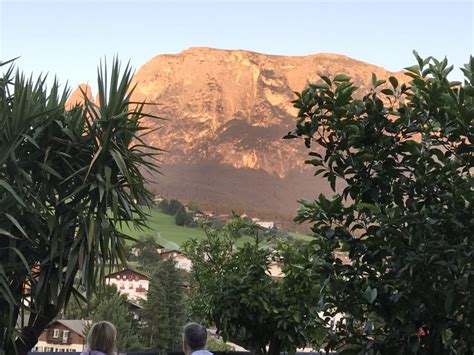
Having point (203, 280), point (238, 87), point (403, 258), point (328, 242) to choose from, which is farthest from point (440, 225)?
point (238, 87)

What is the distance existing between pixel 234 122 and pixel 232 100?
536 cm

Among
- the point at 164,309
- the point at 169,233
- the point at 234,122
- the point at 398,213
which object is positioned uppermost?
the point at 234,122

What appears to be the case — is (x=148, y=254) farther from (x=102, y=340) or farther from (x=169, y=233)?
(x=102, y=340)

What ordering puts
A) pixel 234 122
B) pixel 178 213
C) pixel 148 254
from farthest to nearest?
pixel 234 122 < pixel 178 213 < pixel 148 254

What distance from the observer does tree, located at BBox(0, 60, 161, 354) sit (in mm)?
6777

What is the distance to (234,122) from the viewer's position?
171m

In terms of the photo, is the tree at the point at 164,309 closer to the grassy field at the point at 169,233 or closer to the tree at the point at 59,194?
the grassy field at the point at 169,233

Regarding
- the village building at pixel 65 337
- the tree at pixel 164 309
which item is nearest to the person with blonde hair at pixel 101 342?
the tree at pixel 164 309

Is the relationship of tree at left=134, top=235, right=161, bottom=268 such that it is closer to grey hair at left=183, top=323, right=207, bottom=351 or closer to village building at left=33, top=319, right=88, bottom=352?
village building at left=33, top=319, right=88, bottom=352

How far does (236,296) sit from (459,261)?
6402 millimetres

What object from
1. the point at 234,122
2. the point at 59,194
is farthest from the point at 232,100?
the point at 59,194

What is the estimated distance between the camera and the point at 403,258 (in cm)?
354

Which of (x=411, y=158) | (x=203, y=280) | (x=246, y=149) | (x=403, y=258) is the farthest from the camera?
(x=246, y=149)

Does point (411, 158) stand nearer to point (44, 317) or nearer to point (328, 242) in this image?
point (328, 242)
